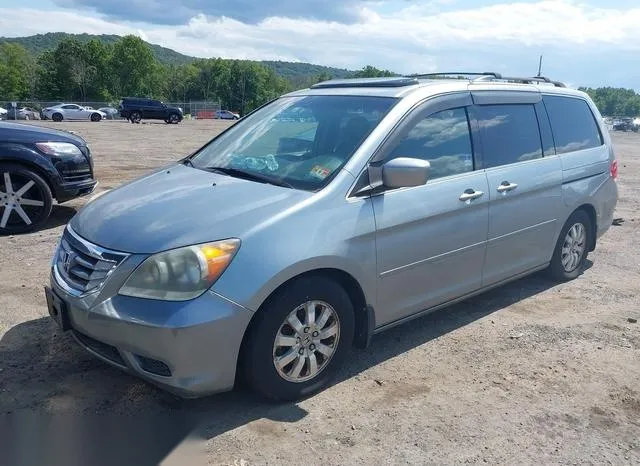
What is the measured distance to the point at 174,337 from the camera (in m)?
3.04

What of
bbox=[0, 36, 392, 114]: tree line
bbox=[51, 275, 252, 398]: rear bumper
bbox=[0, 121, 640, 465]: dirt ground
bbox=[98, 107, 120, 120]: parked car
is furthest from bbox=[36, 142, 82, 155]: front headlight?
bbox=[0, 36, 392, 114]: tree line

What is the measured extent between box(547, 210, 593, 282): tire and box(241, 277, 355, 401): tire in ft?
9.24

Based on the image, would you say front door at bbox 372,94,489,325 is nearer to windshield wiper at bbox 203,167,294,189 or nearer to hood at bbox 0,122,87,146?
windshield wiper at bbox 203,167,294,189

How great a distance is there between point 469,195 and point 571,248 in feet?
6.64

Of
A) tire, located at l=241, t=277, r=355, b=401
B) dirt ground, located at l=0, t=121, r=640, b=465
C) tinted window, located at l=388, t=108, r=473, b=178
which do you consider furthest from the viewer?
tinted window, located at l=388, t=108, r=473, b=178

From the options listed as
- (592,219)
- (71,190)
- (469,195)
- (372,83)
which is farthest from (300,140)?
(71,190)

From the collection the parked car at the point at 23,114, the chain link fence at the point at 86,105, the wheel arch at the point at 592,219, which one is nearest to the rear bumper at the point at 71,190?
the wheel arch at the point at 592,219

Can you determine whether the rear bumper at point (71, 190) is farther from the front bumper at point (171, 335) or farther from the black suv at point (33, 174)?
the front bumper at point (171, 335)

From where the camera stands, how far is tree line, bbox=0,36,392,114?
100438mm

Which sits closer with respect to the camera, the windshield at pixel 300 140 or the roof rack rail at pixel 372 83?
the windshield at pixel 300 140

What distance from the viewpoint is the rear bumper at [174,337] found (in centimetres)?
305

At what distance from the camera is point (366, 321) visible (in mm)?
3822

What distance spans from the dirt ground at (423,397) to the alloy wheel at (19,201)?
210cm

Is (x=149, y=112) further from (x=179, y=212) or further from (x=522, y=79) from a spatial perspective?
(x=179, y=212)
